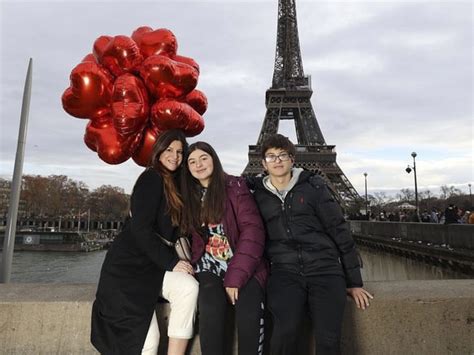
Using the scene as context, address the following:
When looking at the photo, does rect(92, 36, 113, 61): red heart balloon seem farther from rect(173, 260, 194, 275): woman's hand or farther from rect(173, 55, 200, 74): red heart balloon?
rect(173, 260, 194, 275): woman's hand

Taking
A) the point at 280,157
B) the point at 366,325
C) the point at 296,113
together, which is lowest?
the point at 366,325

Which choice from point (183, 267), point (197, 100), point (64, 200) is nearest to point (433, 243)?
point (197, 100)

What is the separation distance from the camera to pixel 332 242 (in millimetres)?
2457

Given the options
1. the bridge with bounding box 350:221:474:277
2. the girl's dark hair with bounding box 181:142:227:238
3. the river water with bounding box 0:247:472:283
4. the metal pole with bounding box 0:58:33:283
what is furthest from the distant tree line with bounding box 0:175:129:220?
the girl's dark hair with bounding box 181:142:227:238

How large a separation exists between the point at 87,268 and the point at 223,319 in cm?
2972

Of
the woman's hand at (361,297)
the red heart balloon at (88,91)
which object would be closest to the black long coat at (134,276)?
the woman's hand at (361,297)

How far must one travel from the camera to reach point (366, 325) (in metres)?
2.38

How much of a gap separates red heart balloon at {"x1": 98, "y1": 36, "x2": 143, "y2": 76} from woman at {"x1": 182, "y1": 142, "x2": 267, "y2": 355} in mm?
1380

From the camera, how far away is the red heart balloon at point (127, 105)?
3146mm

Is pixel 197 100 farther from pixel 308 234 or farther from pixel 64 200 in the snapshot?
pixel 64 200

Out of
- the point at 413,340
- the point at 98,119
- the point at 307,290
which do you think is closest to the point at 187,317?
the point at 307,290

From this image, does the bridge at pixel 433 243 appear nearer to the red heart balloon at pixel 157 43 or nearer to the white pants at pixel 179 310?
the red heart balloon at pixel 157 43

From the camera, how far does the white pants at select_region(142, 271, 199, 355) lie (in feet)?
7.08

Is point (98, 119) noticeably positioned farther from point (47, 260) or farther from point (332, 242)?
point (47, 260)
